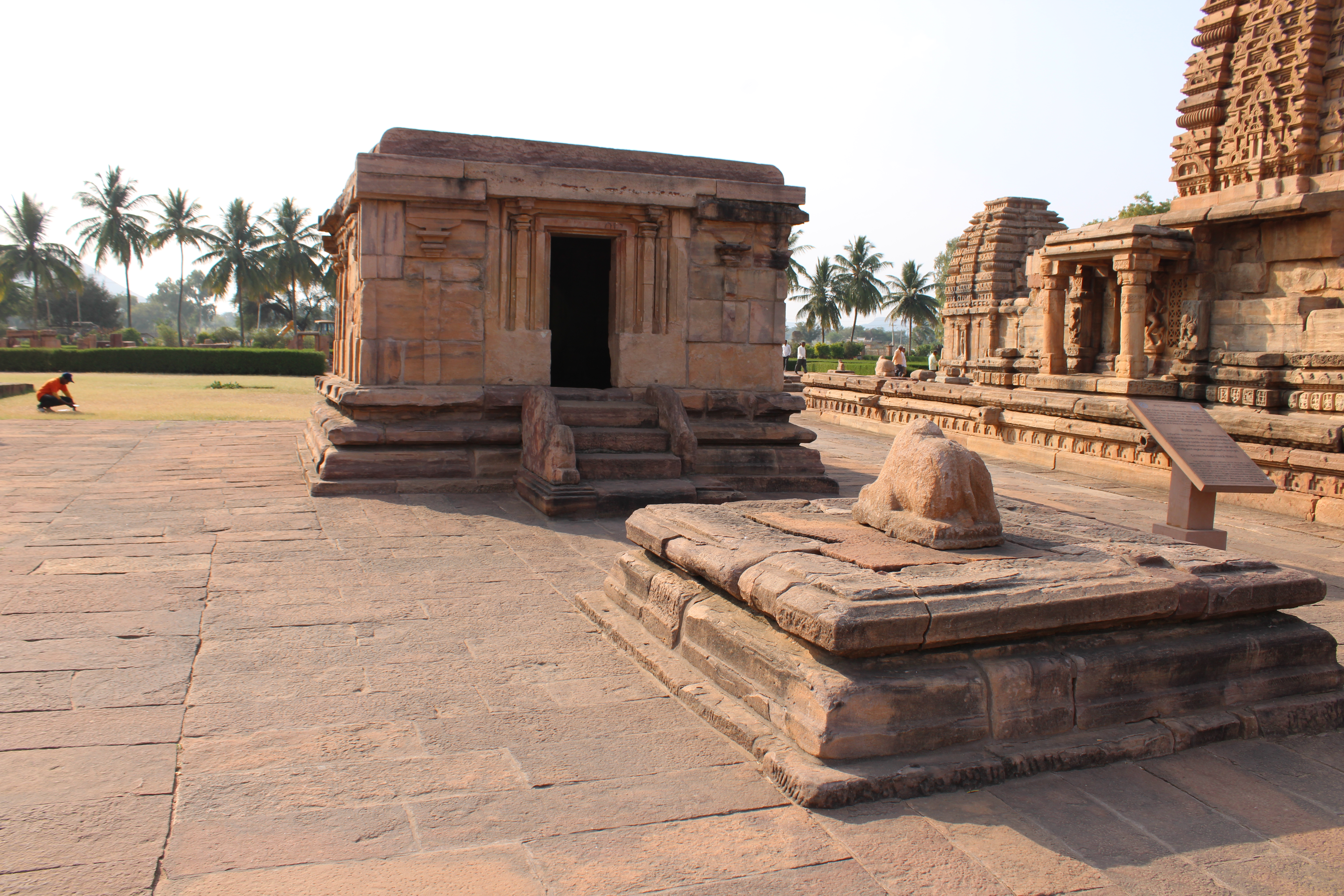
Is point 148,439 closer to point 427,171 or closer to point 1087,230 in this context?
point 427,171

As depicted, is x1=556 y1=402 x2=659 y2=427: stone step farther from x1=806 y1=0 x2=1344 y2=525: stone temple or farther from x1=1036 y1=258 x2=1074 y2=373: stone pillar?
x1=1036 y1=258 x2=1074 y2=373: stone pillar

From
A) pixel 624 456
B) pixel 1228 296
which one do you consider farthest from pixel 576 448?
pixel 1228 296

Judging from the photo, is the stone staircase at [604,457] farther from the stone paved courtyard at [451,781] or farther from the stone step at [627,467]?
the stone paved courtyard at [451,781]

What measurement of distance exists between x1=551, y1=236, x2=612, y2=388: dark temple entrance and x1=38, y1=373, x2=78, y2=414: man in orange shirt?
8.26 m

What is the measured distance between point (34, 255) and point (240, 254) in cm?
1002

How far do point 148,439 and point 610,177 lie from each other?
6.78 metres

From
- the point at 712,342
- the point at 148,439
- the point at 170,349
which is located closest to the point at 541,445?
the point at 712,342

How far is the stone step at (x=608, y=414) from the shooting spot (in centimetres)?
841

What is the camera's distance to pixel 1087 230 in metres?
11.9

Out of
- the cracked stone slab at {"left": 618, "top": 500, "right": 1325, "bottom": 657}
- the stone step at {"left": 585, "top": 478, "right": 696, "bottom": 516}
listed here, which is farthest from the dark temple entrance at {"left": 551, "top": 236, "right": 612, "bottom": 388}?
the cracked stone slab at {"left": 618, "top": 500, "right": 1325, "bottom": 657}

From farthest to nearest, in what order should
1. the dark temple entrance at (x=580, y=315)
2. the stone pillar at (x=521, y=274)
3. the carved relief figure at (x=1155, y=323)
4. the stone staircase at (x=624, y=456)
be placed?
1. the dark temple entrance at (x=580, y=315)
2. the carved relief figure at (x=1155, y=323)
3. the stone pillar at (x=521, y=274)
4. the stone staircase at (x=624, y=456)

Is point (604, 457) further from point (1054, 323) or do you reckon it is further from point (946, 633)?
point (1054, 323)

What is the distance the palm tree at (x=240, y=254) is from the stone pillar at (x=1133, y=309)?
1763 inches

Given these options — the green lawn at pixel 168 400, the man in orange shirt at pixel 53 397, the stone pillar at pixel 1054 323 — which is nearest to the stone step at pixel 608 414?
the stone pillar at pixel 1054 323
